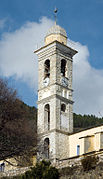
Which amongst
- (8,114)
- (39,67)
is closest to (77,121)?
(39,67)

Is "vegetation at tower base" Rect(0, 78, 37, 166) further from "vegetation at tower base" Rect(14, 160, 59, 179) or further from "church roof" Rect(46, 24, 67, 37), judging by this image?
"church roof" Rect(46, 24, 67, 37)

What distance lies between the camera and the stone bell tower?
44188mm

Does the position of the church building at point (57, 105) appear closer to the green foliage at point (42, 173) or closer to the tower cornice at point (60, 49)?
the tower cornice at point (60, 49)

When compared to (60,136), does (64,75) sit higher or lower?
higher

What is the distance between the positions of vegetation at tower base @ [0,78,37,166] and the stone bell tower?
3831 millimetres

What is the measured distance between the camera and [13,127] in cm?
3797

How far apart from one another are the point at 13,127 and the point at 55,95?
27.8 ft

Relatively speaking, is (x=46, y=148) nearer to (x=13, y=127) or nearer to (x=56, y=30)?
(x=13, y=127)

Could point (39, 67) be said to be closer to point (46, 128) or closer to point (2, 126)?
→ point (46, 128)

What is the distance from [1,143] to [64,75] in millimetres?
13323

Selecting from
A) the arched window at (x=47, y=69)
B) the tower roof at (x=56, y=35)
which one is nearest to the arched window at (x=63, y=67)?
the arched window at (x=47, y=69)

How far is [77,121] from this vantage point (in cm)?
9450

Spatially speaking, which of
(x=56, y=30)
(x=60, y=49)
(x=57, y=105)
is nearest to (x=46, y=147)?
(x=57, y=105)

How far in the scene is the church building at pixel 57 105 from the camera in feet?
143
